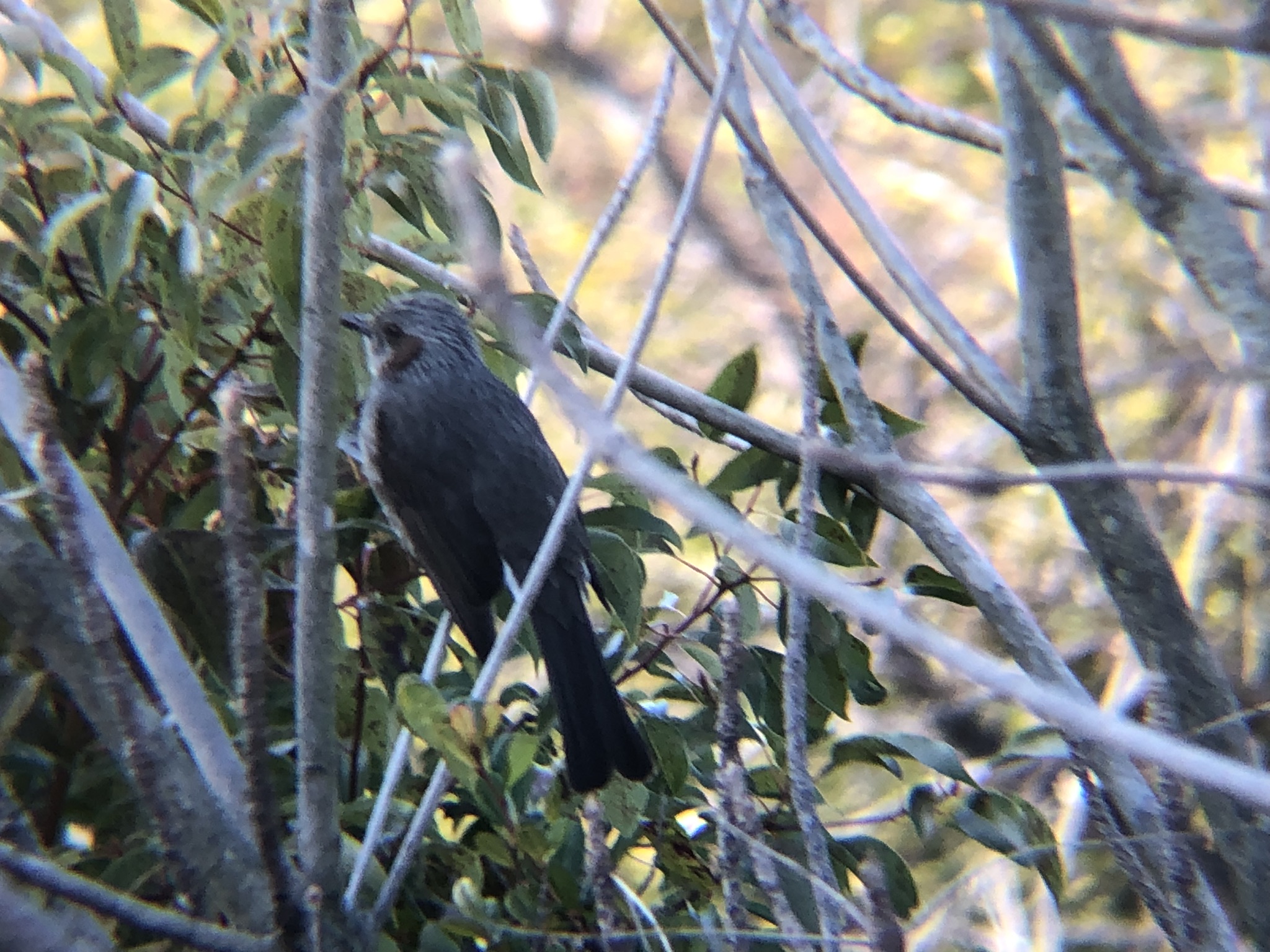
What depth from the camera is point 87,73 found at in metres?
2.44

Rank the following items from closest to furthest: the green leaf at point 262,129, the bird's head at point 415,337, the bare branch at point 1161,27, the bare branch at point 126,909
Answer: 1. the bare branch at point 1161,27
2. the bare branch at point 126,909
3. the green leaf at point 262,129
4. the bird's head at point 415,337

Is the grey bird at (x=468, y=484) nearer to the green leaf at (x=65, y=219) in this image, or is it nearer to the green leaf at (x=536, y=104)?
the green leaf at (x=536, y=104)

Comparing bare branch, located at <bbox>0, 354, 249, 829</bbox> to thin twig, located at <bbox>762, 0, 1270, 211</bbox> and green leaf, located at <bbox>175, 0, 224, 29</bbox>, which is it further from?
thin twig, located at <bbox>762, 0, 1270, 211</bbox>

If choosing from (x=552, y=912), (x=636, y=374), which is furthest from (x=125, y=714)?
(x=636, y=374)

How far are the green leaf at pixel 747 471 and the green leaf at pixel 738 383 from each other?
0.12 metres

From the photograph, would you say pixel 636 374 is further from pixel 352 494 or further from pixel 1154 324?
pixel 1154 324

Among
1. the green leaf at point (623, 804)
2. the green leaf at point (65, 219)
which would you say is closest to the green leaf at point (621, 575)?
the green leaf at point (623, 804)

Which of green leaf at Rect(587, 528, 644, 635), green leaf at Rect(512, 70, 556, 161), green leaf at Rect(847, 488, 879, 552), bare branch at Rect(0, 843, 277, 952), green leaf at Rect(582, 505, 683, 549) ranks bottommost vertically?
bare branch at Rect(0, 843, 277, 952)

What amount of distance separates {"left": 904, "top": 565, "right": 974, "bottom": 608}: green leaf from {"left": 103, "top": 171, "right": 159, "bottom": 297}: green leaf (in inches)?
54.9

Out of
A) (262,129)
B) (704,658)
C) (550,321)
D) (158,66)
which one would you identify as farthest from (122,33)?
(704,658)

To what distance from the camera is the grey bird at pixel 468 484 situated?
108 inches

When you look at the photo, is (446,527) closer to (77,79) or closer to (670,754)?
(670,754)

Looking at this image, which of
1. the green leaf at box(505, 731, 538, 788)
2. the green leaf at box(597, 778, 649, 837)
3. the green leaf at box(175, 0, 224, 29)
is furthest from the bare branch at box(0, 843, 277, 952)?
the green leaf at box(175, 0, 224, 29)

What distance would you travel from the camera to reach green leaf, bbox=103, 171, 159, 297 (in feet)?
6.70
